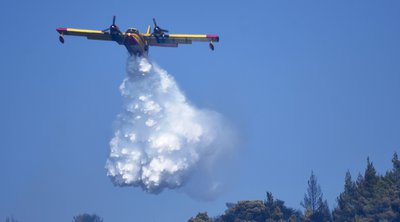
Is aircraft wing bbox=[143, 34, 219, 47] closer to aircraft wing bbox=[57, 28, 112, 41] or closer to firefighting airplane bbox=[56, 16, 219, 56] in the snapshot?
firefighting airplane bbox=[56, 16, 219, 56]

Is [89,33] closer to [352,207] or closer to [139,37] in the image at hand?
[139,37]

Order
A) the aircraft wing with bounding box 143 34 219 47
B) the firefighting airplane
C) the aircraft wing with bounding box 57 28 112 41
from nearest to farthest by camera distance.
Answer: the firefighting airplane
the aircraft wing with bounding box 143 34 219 47
the aircraft wing with bounding box 57 28 112 41

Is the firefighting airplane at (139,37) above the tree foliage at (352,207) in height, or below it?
above

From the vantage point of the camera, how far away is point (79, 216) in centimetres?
14250

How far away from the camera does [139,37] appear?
88.1 m

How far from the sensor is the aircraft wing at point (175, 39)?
90562mm

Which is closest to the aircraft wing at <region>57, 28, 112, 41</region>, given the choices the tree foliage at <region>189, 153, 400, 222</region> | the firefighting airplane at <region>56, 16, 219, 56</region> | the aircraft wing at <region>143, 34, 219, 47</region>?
the firefighting airplane at <region>56, 16, 219, 56</region>

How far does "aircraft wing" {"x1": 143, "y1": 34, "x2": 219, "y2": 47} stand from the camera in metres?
90.6

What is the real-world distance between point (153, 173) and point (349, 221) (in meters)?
22.0

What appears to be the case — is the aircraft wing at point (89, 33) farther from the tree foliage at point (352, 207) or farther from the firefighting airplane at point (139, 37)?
the tree foliage at point (352, 207)

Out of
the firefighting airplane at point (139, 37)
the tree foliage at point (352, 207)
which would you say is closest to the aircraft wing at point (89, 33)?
the firefighting airplane at point (139, 37)

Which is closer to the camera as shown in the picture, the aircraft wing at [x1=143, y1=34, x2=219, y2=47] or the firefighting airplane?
the firefighting airplane

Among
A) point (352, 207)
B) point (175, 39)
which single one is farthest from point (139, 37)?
point (352, 207)

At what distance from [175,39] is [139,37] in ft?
16.1
